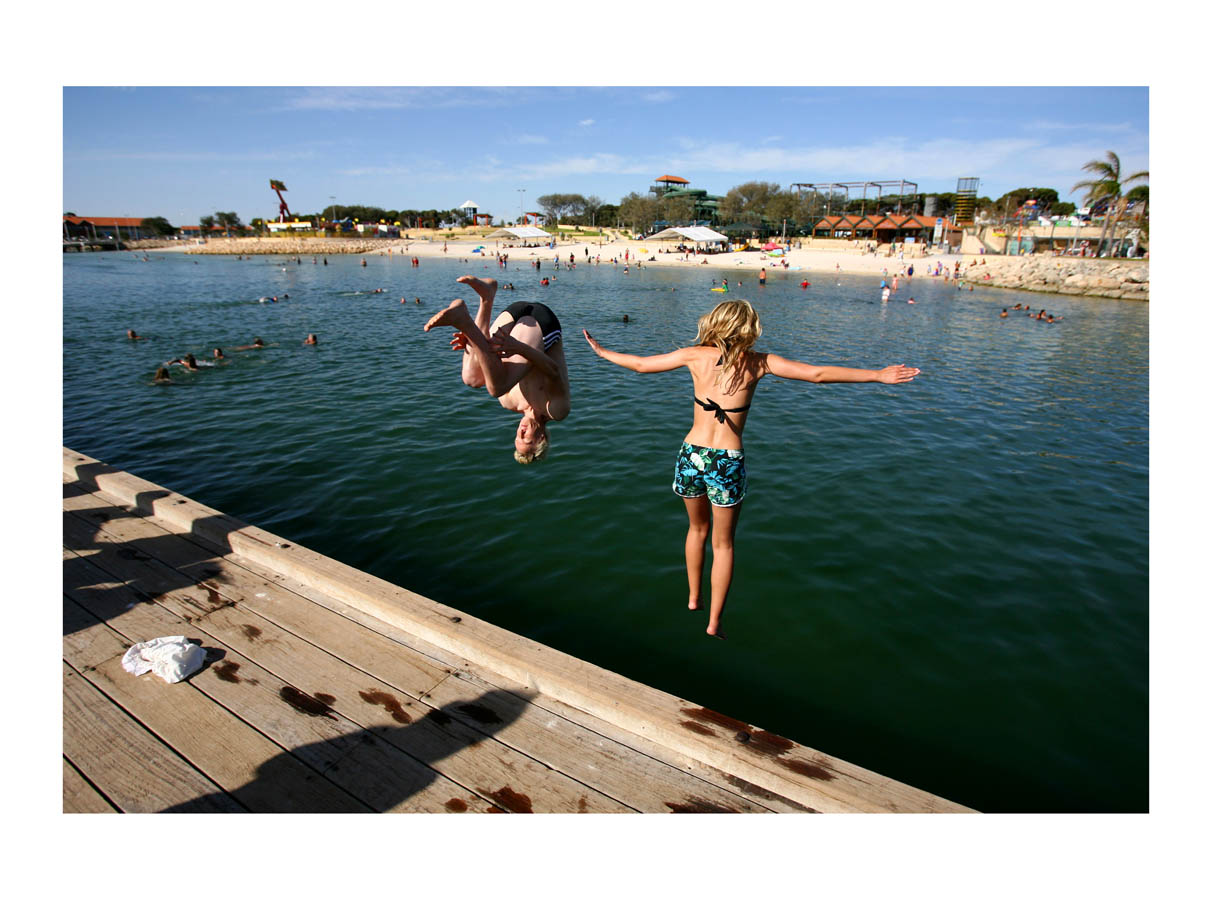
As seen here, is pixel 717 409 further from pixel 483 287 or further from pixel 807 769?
pixel 807 769

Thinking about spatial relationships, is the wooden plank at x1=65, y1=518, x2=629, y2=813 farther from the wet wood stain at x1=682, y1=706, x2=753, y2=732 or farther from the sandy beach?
the sandy beach

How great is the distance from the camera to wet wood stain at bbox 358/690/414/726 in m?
4.28

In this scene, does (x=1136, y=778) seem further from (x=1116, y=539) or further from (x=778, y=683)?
(x=1116, y=539)

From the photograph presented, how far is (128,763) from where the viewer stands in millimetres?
3871

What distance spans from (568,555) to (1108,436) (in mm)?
14533

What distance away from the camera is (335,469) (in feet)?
37.1

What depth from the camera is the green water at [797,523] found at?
5965mm

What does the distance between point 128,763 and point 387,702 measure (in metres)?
1.64

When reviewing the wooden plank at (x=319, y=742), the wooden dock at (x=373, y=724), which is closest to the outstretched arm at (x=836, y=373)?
the wooden dock at (x=373, y=724)

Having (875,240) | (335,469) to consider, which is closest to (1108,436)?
(335,469)

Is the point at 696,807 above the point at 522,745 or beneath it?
beneath

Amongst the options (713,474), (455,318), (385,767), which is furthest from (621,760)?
(455,318)

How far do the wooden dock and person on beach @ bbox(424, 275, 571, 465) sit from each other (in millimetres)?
1965

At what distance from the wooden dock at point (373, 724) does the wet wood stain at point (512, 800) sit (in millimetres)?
12
